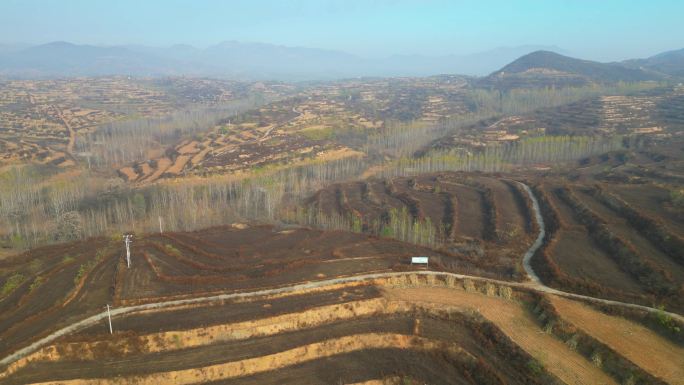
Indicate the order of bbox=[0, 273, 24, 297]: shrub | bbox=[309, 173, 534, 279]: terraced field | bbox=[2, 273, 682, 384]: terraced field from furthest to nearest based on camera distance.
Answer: bbox=[309, 173, 534, 279]: terraced field
bbox=[0, 273, 24, 297]: shrub
bbox=[2, 273, 682, 384]: terraced field

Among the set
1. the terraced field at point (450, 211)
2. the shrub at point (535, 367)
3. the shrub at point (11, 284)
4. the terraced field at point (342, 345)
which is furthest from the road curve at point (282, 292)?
the shrub at point (11, 284)

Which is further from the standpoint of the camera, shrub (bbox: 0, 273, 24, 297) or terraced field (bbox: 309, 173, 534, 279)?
terraced field (bbox: 309, 173, 534, 279)

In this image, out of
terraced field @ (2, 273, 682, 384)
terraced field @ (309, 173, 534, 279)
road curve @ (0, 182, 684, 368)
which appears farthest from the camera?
terraced field @ (309, 173, 534, 279)

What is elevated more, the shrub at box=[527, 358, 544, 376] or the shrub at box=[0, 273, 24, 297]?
the shrub at box=[0, 273, 24, 297]

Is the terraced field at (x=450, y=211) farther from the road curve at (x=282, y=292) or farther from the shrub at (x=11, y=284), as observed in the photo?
the shrub at (x=11, y=284)

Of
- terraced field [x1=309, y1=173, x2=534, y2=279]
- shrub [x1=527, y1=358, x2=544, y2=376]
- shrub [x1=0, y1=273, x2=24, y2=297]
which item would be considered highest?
shrub [x1=0, y1=273, x2=24, y2=297]

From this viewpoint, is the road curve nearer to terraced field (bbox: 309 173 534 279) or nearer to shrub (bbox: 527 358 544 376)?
terraced field (bbox: 309 173 534 279)

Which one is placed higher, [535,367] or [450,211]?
[535,367]

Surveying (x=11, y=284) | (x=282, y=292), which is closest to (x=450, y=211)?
(x=282, y=292)

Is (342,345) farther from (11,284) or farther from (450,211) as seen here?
(450,211)

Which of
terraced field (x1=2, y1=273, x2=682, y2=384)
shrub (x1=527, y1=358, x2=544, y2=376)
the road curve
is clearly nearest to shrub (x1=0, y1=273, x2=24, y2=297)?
the road curve

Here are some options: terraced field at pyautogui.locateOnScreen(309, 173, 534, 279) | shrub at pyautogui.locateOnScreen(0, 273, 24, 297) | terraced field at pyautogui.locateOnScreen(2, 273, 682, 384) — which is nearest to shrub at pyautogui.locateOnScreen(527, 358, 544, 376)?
terraced field at pyautogui.locateOnScreen(2, 273, 682, 384)
